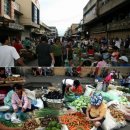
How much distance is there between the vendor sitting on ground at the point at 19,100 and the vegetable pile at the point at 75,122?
1.07 meters

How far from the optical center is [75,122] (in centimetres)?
868

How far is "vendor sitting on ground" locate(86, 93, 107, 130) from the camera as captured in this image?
335 inches

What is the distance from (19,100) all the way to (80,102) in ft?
5.26

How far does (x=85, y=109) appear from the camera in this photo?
30.2 ft

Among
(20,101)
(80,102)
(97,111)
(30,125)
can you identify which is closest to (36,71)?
(80,102)

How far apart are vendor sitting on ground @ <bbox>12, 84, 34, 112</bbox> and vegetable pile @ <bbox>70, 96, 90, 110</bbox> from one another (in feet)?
4.20

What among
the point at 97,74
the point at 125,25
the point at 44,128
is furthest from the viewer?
the point at 125,25

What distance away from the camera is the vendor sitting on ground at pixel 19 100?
371 inches

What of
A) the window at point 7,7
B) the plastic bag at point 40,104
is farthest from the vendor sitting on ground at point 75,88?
the window at point 7,7

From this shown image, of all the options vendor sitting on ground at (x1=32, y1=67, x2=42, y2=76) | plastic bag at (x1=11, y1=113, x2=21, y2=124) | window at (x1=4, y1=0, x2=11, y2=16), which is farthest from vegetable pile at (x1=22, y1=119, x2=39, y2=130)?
window at (x1=4, y1=0, x2=11, y2=16)

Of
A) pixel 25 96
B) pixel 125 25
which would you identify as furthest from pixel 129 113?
pixel 125 25

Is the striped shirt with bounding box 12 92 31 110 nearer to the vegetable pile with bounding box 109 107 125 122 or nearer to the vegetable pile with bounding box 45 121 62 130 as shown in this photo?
the vegetable pile with bounding box 45 121 62 130

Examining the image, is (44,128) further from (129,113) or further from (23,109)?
(129,113)

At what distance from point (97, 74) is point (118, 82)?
1902 mm
